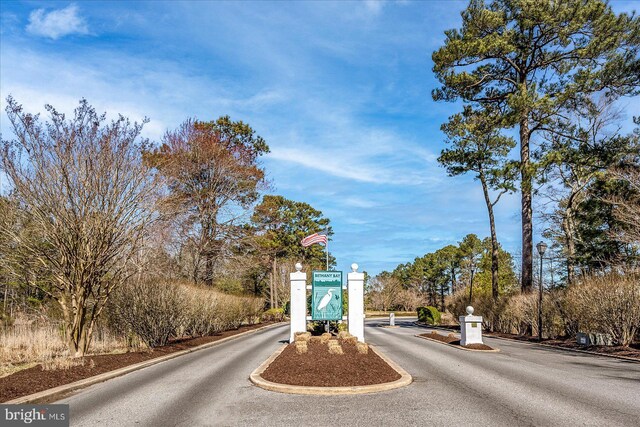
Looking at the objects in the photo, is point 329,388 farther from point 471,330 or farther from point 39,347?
point 39,347

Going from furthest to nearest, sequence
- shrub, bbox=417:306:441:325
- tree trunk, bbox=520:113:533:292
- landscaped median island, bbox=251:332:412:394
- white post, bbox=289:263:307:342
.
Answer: shrub, bbox=417:306:441:325, tree trunk, bbox=520:113:533:292, white post, bbox=289:263:307:342, landscaped median island, bbox=251:332:412:394

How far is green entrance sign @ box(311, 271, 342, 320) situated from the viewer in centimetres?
2098

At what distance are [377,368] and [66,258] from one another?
29.8ft

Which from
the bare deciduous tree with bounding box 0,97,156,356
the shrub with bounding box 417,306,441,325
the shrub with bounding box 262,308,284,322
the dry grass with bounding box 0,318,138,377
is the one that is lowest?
the shrub with bounding box 262,308,284,322

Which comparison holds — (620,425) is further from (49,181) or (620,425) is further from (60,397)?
(49,181)

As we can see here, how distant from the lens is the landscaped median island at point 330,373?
9298 millimetres

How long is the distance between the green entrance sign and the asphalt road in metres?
8.12

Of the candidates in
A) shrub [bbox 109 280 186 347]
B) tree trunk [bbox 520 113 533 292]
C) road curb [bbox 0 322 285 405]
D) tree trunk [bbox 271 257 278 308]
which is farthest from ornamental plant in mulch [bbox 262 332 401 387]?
tree trunk [bbox 271 257 278 308]

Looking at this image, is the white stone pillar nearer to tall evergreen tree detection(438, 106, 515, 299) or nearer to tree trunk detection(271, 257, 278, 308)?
tall evergreen tree detection(438, 106, 515, 299)

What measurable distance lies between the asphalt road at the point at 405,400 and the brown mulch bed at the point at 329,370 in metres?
0.67

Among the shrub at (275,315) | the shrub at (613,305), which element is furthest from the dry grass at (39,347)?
the shrub at (275,315)

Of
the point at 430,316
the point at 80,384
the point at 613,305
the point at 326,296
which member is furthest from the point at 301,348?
the point at 430,316

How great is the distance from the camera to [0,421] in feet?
24.1

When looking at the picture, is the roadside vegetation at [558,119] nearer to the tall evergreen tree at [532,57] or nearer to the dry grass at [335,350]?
the tall evergreen tree at [532,57]
